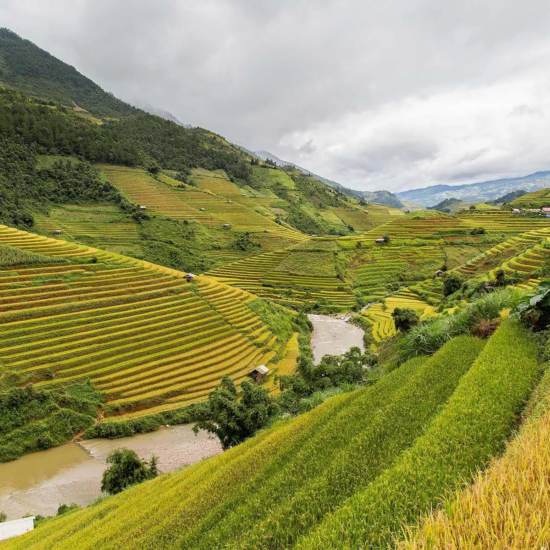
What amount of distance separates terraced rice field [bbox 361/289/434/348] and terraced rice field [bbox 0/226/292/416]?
14.0m

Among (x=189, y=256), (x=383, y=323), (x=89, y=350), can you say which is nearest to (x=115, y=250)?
(x=189, y=256)

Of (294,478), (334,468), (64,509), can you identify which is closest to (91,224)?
(64,509)

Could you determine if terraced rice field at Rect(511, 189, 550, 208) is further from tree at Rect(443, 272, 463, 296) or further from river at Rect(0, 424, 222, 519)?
river at Rect(0, 424, 222, 519)

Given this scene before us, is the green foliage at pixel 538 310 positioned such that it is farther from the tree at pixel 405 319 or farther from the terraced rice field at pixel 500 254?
the terraced rice field at pixel 500 254

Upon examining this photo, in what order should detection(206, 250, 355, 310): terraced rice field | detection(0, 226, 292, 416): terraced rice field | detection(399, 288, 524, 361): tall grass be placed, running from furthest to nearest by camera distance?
detection(206, 250, 355, 310): terraced rice field, detection(0, 226, 292, 416): terraced rice field, detection(399, 288, 524, 361): tall grass

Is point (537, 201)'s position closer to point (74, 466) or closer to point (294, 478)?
point (294, 478)

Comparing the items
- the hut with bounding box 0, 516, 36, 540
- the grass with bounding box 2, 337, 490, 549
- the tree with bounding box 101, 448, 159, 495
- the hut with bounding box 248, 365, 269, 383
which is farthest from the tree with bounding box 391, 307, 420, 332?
the hut with bounding box 0, 516, 36, 540

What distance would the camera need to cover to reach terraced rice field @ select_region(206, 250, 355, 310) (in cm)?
5091

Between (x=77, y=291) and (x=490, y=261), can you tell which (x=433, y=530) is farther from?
(x=490, y=261)

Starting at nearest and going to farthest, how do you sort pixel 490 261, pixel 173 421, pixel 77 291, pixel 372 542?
pixel 372 542
pixel 173 421
pixel 77 291
pixel 490 261

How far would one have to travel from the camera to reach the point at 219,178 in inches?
4439

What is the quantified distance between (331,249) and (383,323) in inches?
1033

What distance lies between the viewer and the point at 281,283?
55.3m

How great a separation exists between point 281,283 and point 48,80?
194 meters
